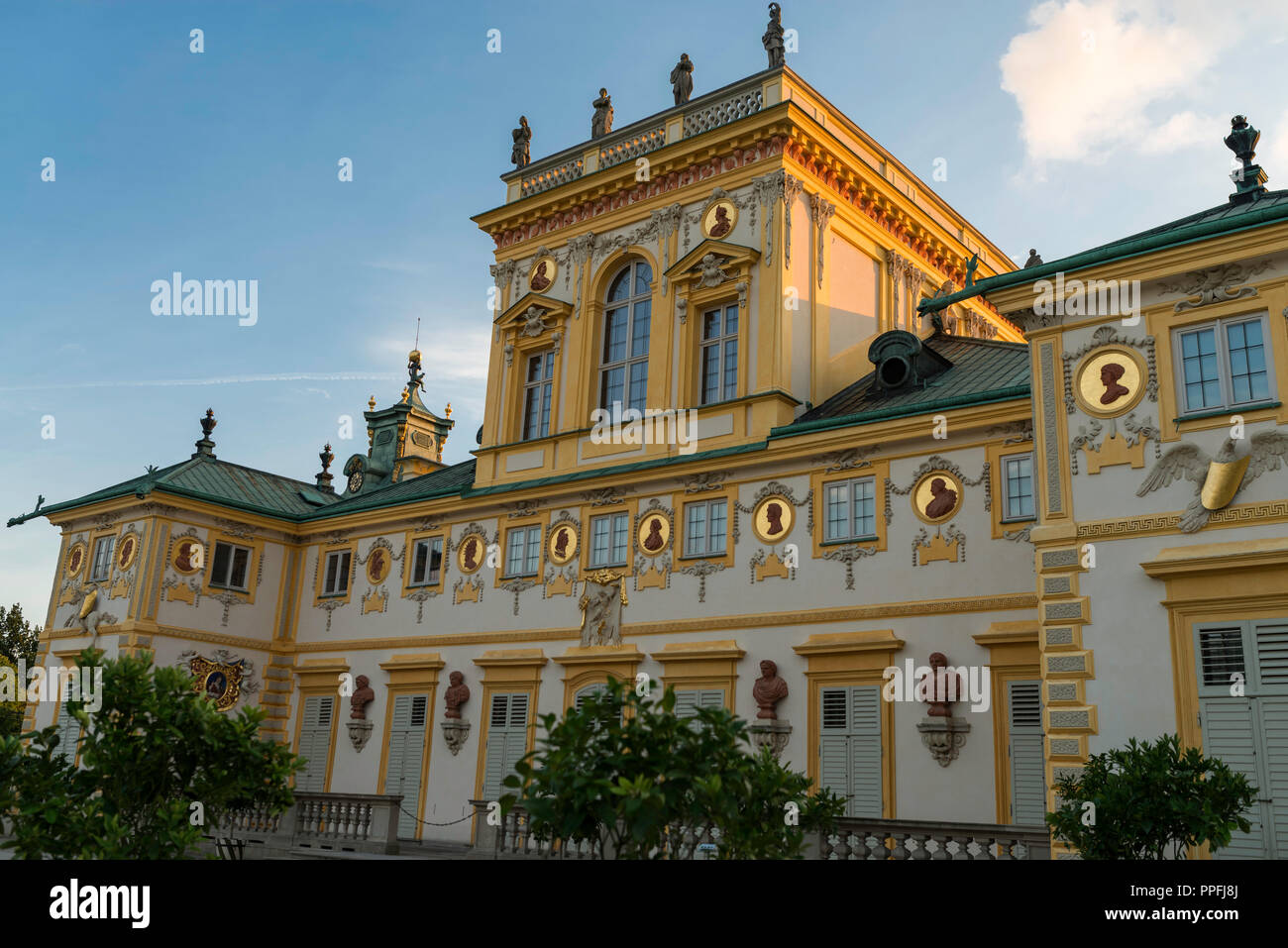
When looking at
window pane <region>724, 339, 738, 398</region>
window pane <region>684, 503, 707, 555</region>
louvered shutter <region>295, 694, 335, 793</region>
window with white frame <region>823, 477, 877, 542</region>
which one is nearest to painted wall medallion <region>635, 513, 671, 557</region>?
window pane <region>684, 503, 707, 555</region>

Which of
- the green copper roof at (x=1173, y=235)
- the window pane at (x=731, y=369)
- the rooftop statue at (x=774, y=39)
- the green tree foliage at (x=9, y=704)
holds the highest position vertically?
the rooftop statue at (x=774, y=39)

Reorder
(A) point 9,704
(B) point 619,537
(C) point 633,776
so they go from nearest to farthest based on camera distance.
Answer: (C) point 633,776 < (B) point 619,537 < (A) point 9,704

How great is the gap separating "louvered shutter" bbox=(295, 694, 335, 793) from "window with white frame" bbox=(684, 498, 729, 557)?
1253 centimetres

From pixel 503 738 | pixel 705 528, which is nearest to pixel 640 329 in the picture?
pixel 705 528

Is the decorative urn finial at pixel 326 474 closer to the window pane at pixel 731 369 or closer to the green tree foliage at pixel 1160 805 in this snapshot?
the window pane at pixel 731 369

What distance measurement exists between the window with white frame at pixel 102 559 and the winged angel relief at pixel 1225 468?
92.7ft

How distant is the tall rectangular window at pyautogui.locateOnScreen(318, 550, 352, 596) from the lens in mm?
32562

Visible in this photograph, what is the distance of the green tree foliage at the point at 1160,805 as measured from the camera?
→ 11.8m

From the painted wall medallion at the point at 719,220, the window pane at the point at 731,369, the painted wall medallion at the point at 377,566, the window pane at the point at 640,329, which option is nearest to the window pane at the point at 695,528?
the window pane at the point at 731,369

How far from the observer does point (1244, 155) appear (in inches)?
712

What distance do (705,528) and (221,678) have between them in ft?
51.0

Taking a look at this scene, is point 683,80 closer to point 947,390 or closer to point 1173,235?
point 947,390

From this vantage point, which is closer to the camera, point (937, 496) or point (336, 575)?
point (937, 496)
